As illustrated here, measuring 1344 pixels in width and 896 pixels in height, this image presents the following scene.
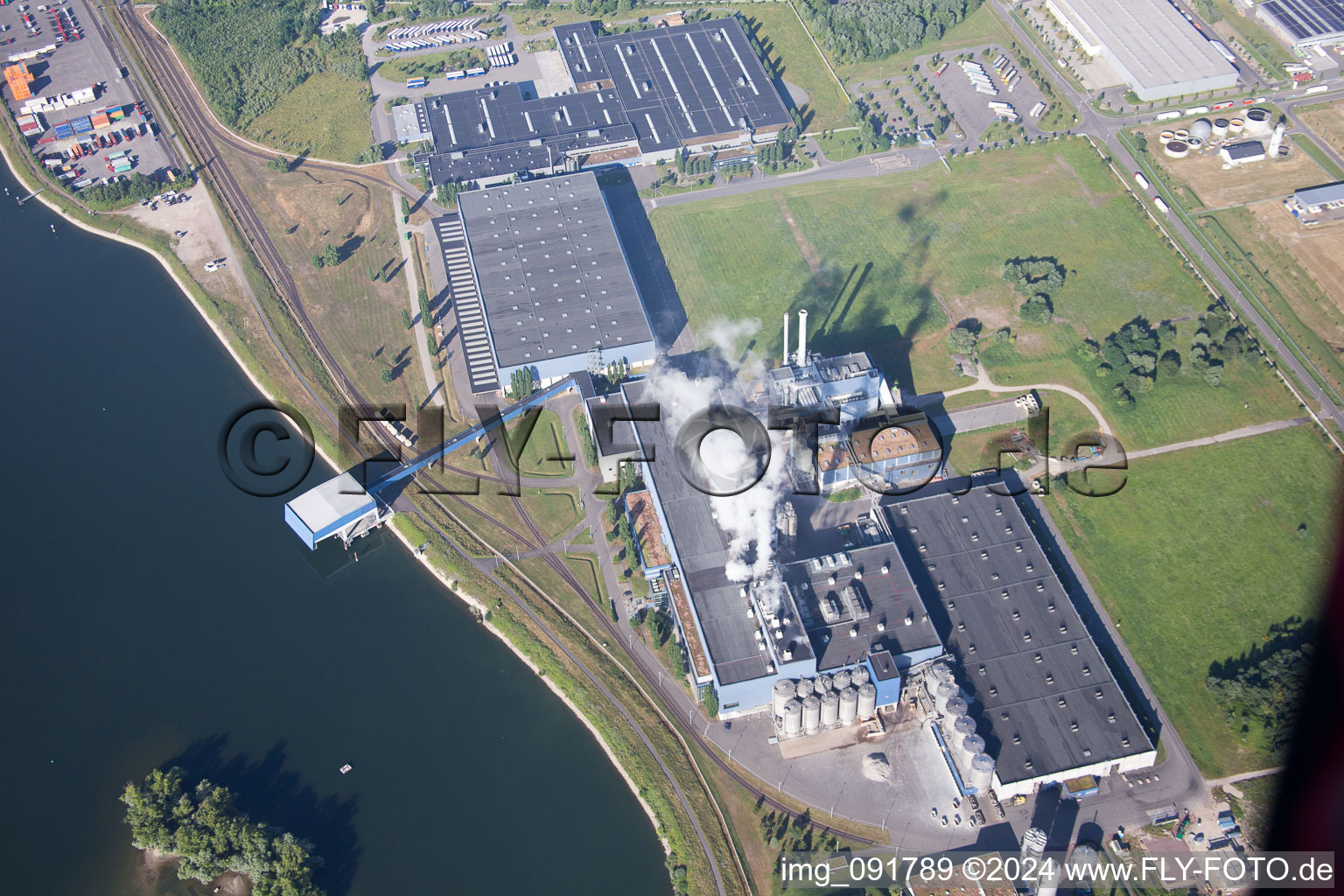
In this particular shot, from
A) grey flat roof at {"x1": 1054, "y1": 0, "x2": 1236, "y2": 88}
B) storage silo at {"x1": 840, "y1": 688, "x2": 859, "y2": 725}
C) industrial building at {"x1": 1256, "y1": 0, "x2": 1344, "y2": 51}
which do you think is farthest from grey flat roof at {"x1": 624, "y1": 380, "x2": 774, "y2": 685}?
industrial building at {"x1": 1256, "y1": 0, "x2": 1344, "y2": 51}

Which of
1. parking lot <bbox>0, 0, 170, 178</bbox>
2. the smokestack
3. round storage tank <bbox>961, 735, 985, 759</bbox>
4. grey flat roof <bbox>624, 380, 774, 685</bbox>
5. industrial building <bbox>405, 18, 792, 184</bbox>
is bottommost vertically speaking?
round storage tank <bbox>961, 735, 985, 759</bbox>

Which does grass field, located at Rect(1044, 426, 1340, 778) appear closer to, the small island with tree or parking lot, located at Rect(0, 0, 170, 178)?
the small island with tree

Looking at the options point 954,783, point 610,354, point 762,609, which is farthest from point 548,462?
point 954,783

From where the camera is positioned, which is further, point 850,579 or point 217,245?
point 217,245

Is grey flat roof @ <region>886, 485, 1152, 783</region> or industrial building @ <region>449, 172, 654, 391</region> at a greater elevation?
industrial building @ <region>449, 172, 654, 391</region>

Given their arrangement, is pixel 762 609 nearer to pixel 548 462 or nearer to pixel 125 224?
pixel 548 462

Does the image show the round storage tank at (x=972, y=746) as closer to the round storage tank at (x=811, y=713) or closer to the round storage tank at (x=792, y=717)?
the round storage tank at (x=811, y=713)
